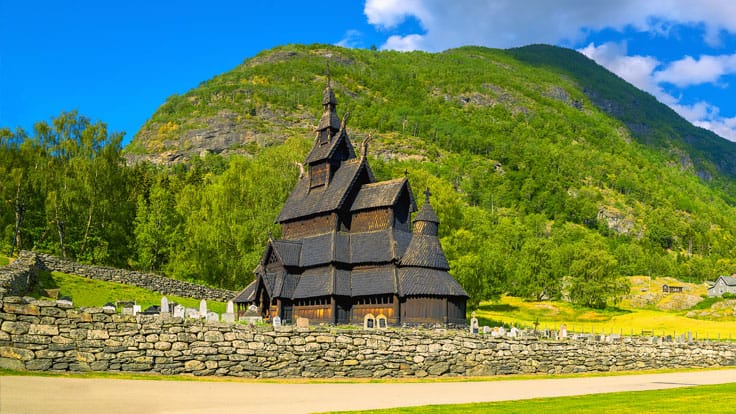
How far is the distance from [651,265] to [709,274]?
1993cm

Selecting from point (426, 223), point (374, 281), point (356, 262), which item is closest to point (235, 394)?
point (374, 281)

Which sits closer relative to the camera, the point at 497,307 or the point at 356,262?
the point at 356,262

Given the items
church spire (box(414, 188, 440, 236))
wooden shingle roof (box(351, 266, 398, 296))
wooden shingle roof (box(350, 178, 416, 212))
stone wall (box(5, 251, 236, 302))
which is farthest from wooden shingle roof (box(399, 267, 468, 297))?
stone wall (box(5, 251, 236, 302))

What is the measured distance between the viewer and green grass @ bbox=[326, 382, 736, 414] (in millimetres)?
19172

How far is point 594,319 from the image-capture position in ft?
311

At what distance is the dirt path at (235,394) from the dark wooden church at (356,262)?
1829 cm

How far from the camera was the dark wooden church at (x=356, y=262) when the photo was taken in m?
48.2

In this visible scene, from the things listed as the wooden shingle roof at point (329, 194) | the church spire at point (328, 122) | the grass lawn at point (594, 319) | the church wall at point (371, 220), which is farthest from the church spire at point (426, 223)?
the grass lawn at point (594, 319)

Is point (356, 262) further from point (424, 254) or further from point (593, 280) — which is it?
point (593, 280)

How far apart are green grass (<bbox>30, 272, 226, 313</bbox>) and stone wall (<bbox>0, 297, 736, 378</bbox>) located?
77.4 feet

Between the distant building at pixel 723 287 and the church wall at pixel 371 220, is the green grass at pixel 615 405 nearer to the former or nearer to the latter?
the church wall at pixel 371 220

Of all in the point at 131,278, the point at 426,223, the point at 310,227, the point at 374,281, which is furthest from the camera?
the point at 131,278

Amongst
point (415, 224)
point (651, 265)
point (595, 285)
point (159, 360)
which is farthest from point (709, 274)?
point (159, 360)

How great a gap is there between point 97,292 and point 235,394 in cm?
3439
